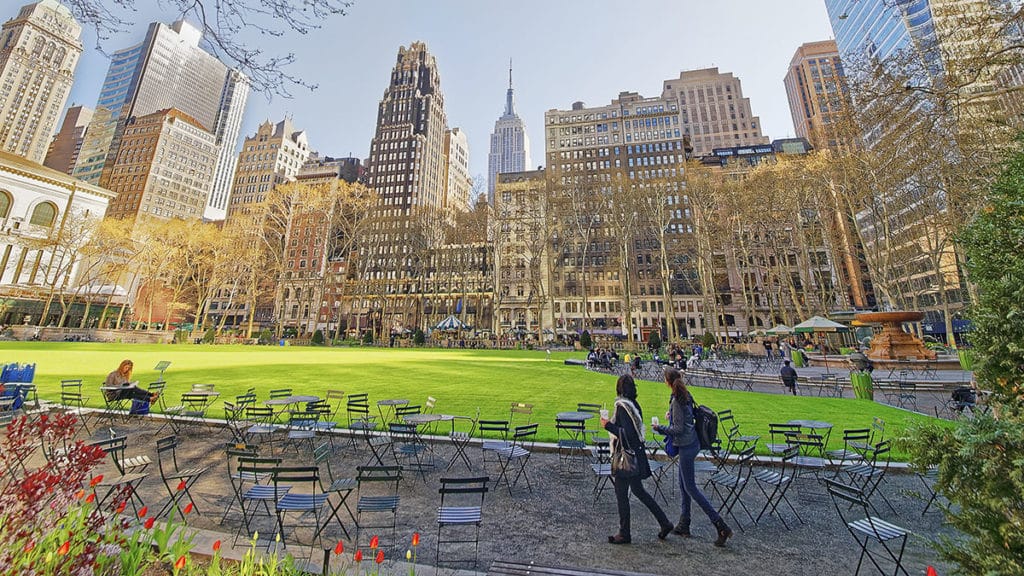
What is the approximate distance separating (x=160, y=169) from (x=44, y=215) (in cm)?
6020

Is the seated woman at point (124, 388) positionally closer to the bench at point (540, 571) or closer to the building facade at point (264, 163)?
the bench at point (540, 571)

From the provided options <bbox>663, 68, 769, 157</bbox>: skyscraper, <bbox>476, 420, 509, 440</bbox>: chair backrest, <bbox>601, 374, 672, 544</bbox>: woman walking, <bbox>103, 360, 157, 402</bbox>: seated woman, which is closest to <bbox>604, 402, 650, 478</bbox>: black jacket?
<bbox>601, 374, 672, 544</bbox>: woman walking

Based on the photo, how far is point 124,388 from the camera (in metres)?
9.52

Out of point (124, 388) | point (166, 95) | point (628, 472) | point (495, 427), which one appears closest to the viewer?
point (628, 472)

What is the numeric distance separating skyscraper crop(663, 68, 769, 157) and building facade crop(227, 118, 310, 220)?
110074 mm

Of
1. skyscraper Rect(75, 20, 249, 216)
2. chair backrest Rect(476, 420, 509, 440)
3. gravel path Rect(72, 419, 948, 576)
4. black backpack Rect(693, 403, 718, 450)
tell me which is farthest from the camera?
skyscraper Rect(75, 20, 249, 216)

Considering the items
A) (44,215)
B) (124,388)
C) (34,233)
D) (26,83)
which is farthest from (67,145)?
(124,388)

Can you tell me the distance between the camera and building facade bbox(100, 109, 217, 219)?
101 meters

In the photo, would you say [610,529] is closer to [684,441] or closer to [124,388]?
[684,441]

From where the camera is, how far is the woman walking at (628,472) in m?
4.91

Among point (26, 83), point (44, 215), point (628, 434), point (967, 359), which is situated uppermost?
point (26, 83)

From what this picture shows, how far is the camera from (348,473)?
24.2 ft

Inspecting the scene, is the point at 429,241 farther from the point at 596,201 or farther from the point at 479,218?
the point at 596,201

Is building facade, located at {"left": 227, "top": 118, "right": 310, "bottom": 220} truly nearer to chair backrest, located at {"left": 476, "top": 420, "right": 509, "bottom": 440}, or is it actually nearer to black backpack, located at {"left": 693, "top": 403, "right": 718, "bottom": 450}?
chair backrest, located at {"left": 476, "top": 420, "right": 509, "bottom": 440}
